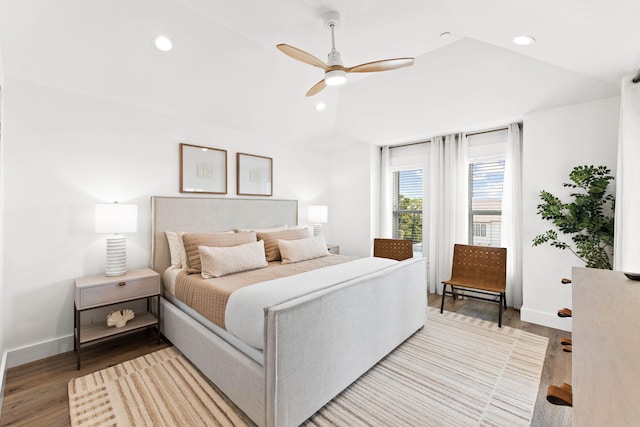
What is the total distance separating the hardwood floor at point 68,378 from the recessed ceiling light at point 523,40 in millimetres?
2523

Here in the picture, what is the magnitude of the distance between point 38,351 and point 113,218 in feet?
4.24

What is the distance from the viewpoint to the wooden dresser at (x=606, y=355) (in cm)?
50

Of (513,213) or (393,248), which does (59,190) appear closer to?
(393,248)

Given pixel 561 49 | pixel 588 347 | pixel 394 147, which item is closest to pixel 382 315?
pixel 588 347

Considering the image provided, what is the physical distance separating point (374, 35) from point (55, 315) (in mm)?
3809

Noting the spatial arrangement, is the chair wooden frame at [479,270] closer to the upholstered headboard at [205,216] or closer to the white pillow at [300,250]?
the white pillow at [300,250]

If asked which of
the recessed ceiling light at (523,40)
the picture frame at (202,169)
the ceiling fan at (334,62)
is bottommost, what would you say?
the picture frame at (202,169)

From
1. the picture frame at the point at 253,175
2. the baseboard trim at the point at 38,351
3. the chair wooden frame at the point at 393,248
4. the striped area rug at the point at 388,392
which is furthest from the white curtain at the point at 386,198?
the baseboard trim at the point at 38,351

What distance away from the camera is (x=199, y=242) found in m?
2.90

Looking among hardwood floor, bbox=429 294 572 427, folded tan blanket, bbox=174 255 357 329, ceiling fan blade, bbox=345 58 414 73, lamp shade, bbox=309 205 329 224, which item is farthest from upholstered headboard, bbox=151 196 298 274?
hardwood floor, bbox=429 294 572 427

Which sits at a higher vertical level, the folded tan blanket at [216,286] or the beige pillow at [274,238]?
the beige pillow at [274,238]

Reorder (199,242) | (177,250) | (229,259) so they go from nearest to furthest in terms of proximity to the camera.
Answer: (229,259)
(199,242)
(177,250)

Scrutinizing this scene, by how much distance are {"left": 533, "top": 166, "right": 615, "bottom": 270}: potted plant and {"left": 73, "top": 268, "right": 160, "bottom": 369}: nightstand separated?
4.01m

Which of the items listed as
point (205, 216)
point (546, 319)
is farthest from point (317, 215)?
point (546, 319)
